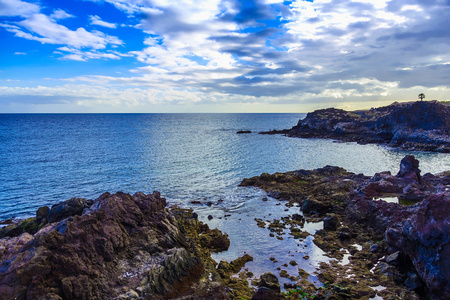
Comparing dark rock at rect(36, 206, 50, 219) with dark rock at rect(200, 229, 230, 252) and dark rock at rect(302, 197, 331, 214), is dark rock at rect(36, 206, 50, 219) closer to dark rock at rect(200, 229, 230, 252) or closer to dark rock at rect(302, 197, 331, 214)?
dark rock at rect(200, 229, 230, 252)

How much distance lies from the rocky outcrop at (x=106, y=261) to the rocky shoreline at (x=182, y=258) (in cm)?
4

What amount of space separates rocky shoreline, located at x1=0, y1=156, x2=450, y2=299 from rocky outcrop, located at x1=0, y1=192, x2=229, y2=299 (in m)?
0.04

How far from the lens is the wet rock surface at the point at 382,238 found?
46.8 feet

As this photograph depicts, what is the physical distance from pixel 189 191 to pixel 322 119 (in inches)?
4070

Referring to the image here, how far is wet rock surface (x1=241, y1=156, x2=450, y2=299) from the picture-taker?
1426cm

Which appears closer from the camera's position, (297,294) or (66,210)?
(297,294)

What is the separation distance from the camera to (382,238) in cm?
2127

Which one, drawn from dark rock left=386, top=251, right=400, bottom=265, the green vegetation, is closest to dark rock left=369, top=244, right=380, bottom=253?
dark rock left=386, top=251, right=400, bottom=265

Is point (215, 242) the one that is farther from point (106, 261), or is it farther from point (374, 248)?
point (374, 248)

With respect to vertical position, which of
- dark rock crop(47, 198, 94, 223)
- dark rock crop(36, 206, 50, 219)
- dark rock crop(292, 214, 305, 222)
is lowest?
dark rock crop(292, 214, 305, 222)

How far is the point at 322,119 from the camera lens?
125188 mm

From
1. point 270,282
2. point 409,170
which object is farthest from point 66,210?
point 409,170

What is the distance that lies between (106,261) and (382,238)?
20178 millimetres

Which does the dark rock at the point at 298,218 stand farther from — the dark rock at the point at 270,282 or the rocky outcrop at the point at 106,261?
the rocky outcrop at the point at 106,261
